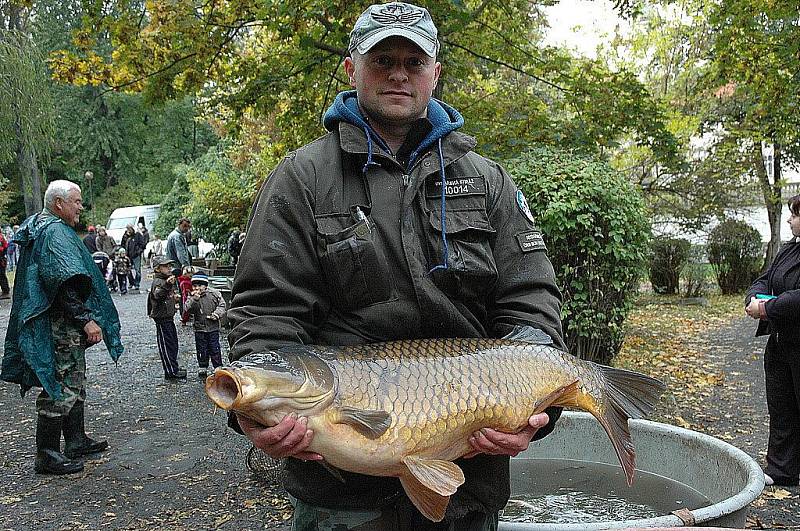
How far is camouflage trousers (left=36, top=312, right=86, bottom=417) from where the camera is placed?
261 inches

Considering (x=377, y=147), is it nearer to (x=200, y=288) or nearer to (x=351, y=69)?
(x=351, y=69)

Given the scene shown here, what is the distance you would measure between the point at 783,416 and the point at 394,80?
16.1 ft

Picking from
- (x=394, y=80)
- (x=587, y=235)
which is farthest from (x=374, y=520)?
(x=587, y=235)

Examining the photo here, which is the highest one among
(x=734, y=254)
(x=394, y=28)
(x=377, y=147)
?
(x=394, y=28)

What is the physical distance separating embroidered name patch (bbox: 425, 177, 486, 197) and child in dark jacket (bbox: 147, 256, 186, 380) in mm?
8219

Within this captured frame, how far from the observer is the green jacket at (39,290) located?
647 cm

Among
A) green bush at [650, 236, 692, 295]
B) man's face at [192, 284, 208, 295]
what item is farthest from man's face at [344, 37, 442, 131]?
green bush at [650, 236, 692, 295]

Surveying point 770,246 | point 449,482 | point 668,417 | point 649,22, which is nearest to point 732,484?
point 449,482

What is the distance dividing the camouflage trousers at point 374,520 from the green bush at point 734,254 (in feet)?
56.9

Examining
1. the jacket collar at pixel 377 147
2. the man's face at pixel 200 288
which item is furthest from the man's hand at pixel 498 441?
the man's face at pixel 200 288

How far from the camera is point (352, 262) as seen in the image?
2371mm

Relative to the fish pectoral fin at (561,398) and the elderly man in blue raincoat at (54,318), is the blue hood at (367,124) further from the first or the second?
the elderly man in blue raincoat at (54,318)

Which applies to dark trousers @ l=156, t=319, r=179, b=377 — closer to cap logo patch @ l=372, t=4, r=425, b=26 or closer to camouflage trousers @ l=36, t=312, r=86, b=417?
camouflage trousers @ l=36, t=312, r=86, b=417

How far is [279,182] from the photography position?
96.5 inches
